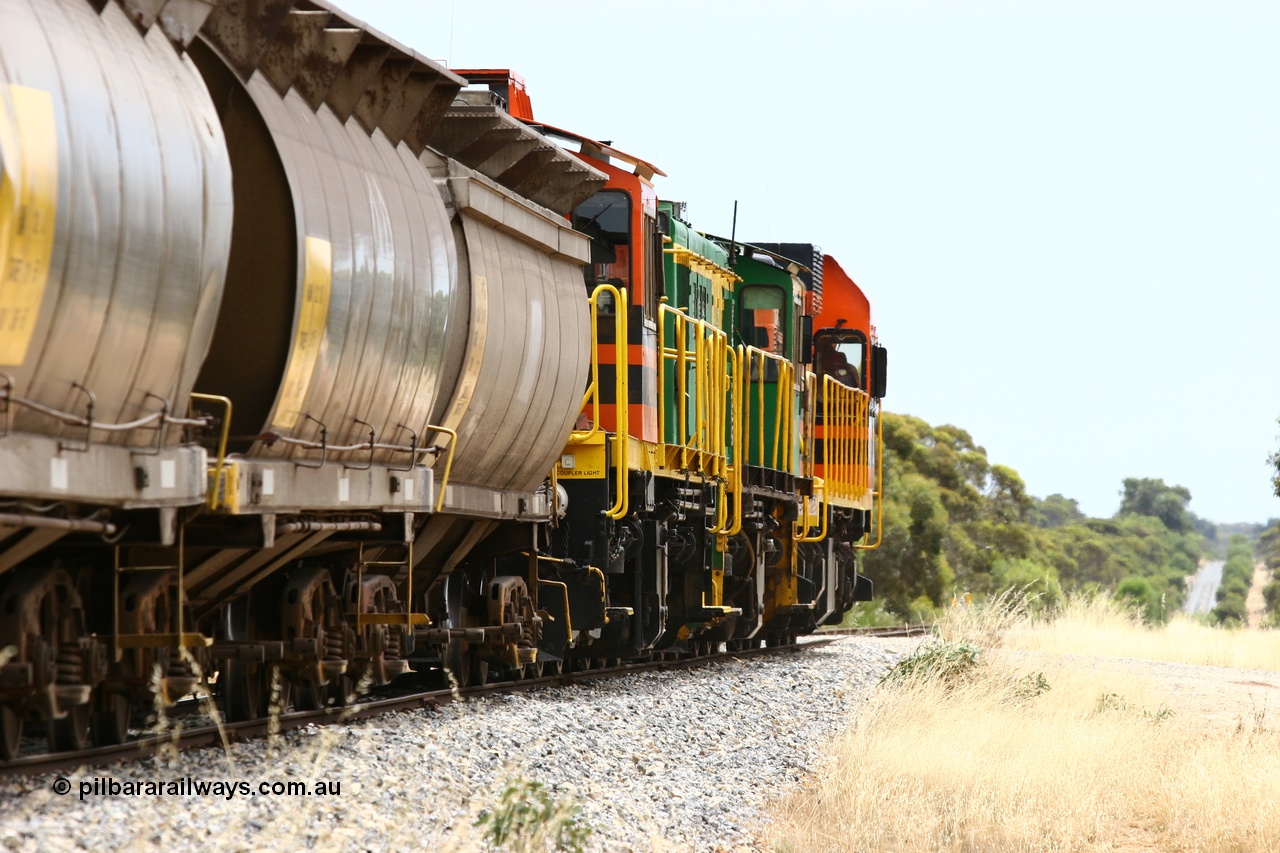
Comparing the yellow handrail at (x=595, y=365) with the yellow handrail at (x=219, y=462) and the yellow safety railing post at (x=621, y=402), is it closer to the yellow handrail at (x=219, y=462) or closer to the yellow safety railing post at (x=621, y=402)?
→ the yellow safety railing post at (x=621, y=402)

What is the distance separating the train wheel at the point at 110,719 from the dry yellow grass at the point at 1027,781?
353cm

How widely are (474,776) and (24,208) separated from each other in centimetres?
405

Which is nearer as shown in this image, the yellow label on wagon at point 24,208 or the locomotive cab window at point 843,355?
the yellow label on wagon at point 24,208

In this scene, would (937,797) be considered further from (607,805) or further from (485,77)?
(485,77)

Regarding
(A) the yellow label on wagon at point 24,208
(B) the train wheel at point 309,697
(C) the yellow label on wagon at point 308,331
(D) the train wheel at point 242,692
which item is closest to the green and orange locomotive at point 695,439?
(B) the train wheel at point 309,697

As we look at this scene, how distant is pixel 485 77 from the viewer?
14.9m

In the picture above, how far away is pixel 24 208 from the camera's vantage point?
17.6 ft

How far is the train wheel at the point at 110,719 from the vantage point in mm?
7800

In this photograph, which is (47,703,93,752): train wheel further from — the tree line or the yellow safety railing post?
the tree line

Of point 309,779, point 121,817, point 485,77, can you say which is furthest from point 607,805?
point 485,77

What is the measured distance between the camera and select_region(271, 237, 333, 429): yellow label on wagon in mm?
7770

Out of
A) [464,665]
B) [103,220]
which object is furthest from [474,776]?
[464,665]

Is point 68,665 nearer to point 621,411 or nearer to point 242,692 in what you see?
point 242,692

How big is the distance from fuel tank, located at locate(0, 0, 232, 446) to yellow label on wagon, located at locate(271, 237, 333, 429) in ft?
2.89
